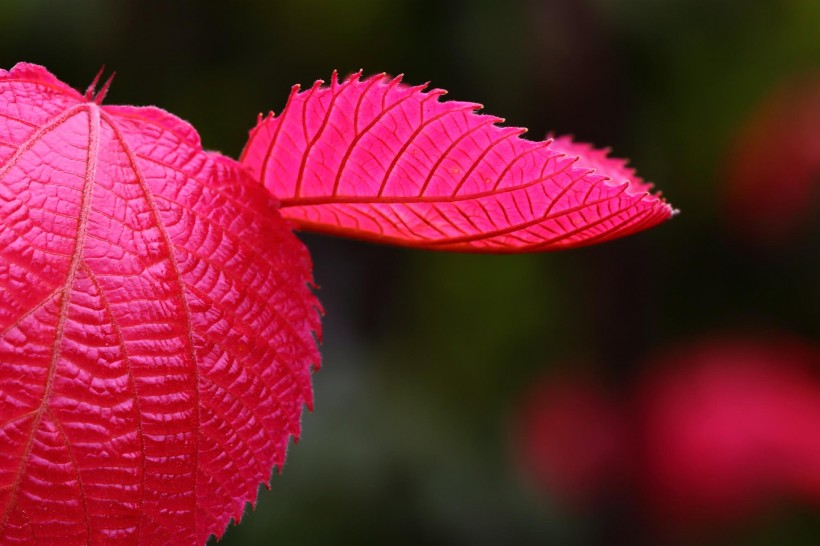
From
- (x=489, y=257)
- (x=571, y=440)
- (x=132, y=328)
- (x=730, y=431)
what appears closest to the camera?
(x=132, y=328)

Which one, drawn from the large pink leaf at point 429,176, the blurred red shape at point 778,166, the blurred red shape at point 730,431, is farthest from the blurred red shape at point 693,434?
the large pink leaf at point 429,176

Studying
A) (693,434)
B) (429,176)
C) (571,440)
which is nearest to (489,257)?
(571,440)

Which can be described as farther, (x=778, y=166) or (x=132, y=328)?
(x=778, y=166)

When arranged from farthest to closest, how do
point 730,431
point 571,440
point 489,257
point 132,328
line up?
point 489,257, point 571,440, point 730,431, point 132,328

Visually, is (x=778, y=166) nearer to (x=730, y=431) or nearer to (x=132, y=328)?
(x=730, y=431)

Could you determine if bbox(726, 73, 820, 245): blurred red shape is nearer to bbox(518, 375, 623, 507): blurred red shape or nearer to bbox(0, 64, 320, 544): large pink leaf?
bbox(518, 375, 623, 507): blurred red shape

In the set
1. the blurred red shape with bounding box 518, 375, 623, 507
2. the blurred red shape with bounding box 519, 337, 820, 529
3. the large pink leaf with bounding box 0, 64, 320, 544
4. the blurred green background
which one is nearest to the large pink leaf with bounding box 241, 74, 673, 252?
the large pink leaf with bounding box 0, 64, 320, 544
